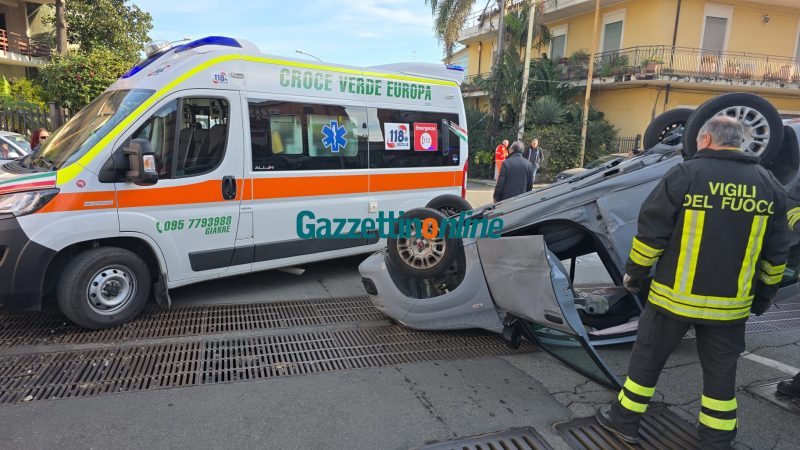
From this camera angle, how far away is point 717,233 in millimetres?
2641

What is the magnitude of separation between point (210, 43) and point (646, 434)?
17.2 ft

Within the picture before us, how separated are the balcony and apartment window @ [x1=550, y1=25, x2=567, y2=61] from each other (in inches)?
1082

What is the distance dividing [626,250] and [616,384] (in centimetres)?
108

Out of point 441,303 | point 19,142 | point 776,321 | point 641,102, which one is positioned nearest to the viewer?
point 441,303

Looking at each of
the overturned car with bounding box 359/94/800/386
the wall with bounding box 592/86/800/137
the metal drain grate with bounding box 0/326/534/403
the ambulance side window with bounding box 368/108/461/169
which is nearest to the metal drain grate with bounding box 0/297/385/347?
the metal drain grate with bounding box 0/326/534/403

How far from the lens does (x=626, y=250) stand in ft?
12.9

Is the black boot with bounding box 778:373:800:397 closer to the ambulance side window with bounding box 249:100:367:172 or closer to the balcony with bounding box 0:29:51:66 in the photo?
the ambulance side window with bounding box 249:100:367:172

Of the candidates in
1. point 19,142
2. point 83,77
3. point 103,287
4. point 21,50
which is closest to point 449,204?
point 103,287

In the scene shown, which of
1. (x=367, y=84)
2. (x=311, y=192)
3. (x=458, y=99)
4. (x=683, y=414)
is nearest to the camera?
(x=683, y=414)

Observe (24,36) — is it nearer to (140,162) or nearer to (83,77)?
(83,77)

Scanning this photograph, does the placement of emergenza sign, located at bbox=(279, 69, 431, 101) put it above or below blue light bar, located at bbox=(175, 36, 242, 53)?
below

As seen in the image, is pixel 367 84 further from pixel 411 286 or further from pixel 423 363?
pixel 423 363

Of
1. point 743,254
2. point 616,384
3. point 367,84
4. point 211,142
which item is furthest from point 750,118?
point 211,142

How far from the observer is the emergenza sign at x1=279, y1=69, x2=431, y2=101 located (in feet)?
18.7
